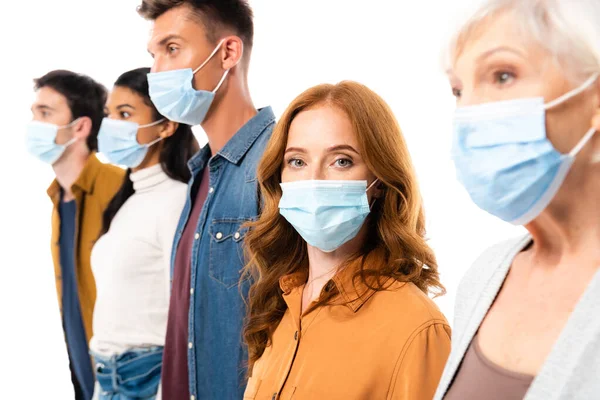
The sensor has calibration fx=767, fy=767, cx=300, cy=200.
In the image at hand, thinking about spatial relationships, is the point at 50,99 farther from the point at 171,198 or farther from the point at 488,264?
the point at 488,264

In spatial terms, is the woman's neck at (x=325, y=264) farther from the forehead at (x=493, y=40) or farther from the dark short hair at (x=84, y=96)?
the dark short hair at (x=84, y=96)

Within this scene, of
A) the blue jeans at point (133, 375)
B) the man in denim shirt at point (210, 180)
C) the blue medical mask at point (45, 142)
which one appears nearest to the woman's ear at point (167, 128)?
the man in denim shirt at point (210, 180)

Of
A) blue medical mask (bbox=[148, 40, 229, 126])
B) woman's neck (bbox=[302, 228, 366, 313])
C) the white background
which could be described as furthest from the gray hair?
blue medical mask (bbox=[148, 40, 229, 126])

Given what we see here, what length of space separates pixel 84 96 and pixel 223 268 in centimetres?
183

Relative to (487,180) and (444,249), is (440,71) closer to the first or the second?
(487,180)

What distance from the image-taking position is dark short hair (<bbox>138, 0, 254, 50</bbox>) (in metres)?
3.02

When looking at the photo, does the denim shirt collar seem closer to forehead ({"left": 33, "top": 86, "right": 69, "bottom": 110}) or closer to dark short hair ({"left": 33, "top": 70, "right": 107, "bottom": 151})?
dark short hair ({"left": 33, "top": 70, "right": 107, "bottom": 151})

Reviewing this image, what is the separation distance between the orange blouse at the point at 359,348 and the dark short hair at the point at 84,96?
239 cm

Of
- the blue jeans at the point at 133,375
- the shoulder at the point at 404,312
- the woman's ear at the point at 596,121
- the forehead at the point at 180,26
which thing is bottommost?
the blue jeans at the point at 133,375

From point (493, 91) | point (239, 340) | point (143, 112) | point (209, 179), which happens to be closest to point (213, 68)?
point (209, 179)

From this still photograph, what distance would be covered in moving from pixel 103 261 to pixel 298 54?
133 centimetres

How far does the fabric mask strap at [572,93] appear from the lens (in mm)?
1225

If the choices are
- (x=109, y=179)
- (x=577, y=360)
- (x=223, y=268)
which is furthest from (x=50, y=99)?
(x=577, y=360)

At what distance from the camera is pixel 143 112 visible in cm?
366
